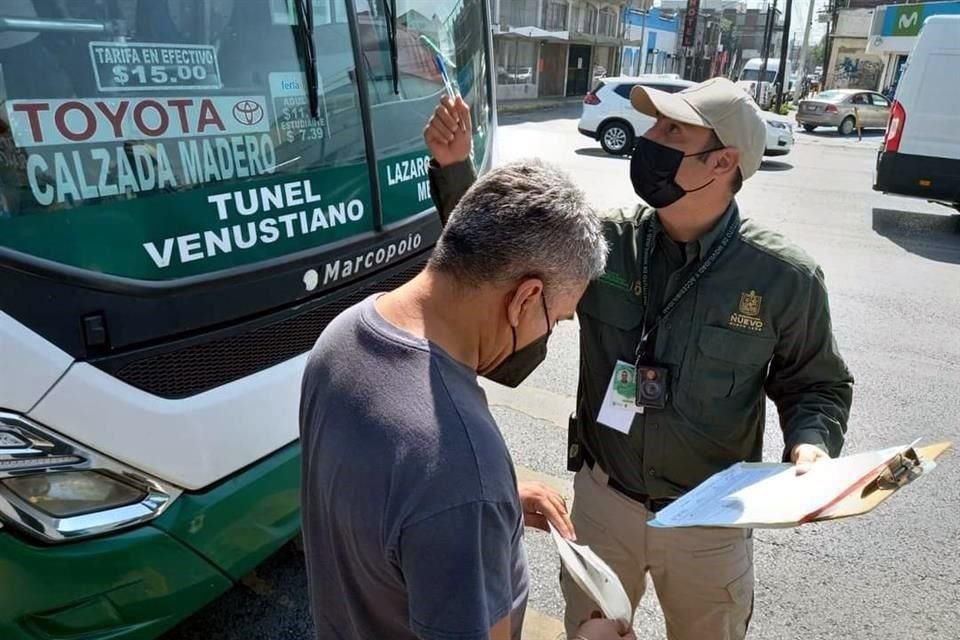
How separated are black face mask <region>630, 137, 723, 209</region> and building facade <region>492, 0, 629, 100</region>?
27.5 meters

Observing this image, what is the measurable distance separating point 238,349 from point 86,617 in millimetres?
770

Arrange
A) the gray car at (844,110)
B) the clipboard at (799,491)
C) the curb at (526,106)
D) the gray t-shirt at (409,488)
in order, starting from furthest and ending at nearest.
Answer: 1. the curb at (526,106)
2. the gray car at (844,110)
3. the clipboard at (799,491)
4. the gray t-shirt at (409,488)

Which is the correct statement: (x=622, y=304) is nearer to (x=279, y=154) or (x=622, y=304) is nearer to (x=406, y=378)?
(x=406, y=378)

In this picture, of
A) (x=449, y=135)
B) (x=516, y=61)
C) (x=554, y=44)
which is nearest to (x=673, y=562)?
(x=449, y=135)

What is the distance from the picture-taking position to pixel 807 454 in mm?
1590

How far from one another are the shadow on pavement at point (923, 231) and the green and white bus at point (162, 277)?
7867mm

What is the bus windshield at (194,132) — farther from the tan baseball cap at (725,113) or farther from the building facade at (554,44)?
the building facade at (554,44)

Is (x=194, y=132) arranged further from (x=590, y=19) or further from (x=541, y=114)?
(x=590, y=19)

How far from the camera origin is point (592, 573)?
136cm

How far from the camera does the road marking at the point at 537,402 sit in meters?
4.04

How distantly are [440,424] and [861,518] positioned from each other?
296 cm

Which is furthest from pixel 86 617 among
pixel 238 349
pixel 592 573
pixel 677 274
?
pixel 677 274

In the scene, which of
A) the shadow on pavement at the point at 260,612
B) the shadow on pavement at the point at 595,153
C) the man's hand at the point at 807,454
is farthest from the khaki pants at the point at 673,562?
the shadow on pavement at the point at 595,153

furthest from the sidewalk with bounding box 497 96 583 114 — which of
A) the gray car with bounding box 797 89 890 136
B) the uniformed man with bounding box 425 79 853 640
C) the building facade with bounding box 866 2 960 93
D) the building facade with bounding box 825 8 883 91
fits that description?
the uniformed man with bounding box 425 79 853 640
